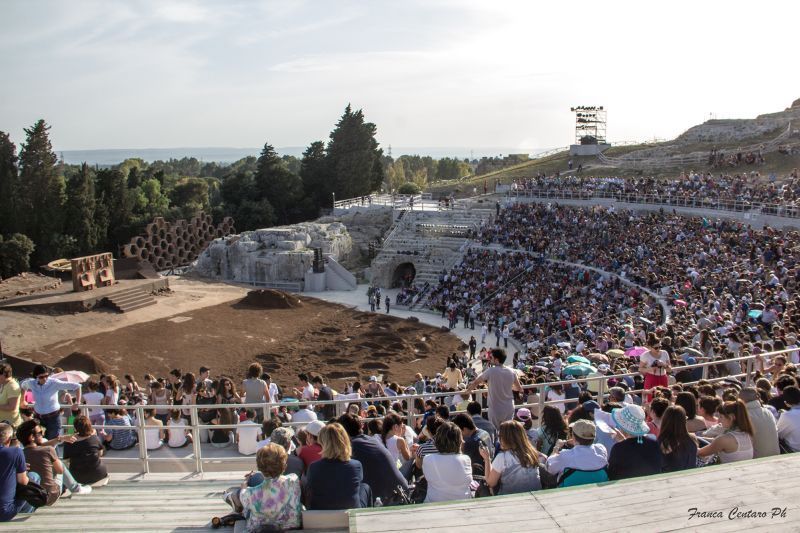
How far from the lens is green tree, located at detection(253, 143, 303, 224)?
58094 mm

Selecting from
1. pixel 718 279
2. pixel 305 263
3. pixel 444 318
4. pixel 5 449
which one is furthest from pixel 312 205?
pixel 5 449

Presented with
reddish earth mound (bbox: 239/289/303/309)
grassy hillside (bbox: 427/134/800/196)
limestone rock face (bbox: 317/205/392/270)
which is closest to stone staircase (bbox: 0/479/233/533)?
reddish earth mound (bbox: 239/289/303/309)

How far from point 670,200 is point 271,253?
76.5 ft

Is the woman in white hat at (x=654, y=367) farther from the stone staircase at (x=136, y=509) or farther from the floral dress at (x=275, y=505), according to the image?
the stone staircase at (x=136, y=509)

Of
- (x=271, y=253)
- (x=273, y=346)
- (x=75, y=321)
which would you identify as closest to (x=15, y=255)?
(x=75, y=321)

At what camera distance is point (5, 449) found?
677 centimetres

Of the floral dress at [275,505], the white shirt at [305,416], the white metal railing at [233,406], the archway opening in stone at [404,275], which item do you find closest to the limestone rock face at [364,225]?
the archway opening in stone at [404,275]

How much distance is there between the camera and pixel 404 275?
4262cm

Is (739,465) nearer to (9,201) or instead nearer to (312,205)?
(9,201)

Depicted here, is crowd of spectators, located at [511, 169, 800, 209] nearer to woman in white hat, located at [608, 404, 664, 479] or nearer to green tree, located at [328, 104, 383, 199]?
green tree, located at [328, 104, 383, 199]

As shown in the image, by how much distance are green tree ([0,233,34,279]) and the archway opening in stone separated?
74.5ft

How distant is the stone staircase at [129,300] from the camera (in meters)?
34.2

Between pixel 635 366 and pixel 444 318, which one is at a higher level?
pixel 635 366

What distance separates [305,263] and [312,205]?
17062 mm
